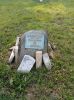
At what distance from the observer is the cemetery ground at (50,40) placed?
5469mm

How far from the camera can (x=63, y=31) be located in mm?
8656

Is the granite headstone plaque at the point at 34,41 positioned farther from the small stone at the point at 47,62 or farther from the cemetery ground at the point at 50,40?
the cemetery ground at the point at 50,40

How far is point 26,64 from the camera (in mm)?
6109

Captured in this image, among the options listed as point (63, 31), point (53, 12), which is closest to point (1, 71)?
point (63, 31)

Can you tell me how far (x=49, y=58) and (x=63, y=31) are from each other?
2.30 metres

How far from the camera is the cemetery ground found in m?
5.47

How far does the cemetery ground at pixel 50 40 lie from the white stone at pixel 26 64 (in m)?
0.11

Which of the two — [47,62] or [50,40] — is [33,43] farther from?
[50,40]

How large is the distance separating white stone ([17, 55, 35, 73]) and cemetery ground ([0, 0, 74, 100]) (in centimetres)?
11

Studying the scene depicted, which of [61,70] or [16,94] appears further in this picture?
[61,70]

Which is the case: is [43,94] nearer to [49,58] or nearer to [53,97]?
[53,97]

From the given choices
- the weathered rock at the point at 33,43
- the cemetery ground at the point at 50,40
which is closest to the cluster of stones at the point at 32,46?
the weathered rock at the point at 33,43

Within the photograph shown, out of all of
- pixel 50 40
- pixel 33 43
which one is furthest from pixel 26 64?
pixel 50 40

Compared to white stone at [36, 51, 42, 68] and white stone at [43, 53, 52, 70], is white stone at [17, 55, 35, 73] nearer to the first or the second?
white stone at [36, 51, 42, 68]
